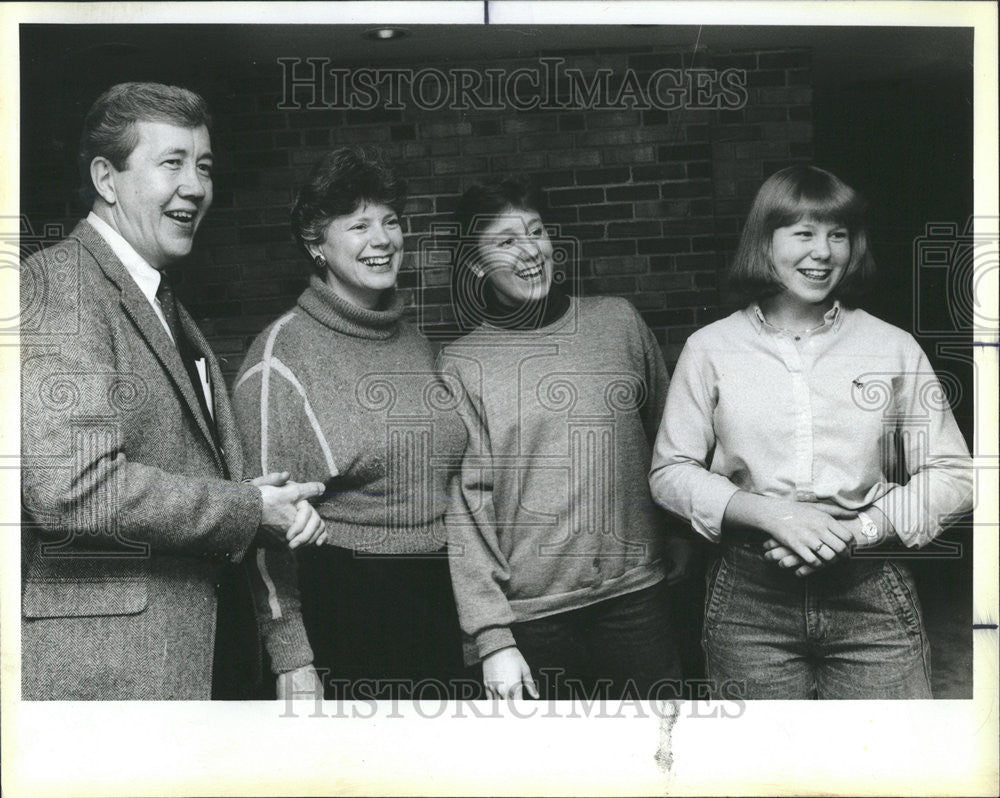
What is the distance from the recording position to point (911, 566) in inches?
224

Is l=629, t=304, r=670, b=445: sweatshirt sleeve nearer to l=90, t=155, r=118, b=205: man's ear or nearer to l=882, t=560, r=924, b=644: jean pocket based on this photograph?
l=882, t=560, r=924, b=644: jean pocket

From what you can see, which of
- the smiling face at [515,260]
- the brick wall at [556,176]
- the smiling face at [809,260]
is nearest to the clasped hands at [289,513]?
the brick wall at [556,176]

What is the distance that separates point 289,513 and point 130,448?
64cm

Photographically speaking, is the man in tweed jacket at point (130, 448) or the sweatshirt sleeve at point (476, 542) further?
the sweatshirt sleeve at point (476, 542)

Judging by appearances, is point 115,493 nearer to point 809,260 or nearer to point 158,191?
point 158,191

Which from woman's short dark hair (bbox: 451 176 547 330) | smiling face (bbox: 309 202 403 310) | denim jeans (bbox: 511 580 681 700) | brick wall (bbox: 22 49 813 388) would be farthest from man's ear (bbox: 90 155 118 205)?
denim jeans (bbox: 511 580 681 700)

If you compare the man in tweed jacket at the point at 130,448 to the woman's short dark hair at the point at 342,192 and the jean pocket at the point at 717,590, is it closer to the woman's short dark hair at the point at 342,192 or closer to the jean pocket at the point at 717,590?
the woman's short dark hair at the point at 342,192

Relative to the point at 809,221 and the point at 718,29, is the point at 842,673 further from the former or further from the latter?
the point at 718,29

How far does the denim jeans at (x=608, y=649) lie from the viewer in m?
5.61

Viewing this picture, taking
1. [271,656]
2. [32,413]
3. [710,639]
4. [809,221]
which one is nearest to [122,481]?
[32,413]

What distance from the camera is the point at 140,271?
554 cm

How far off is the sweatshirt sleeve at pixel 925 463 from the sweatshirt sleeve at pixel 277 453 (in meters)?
2.18

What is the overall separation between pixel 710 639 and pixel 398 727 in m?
1.27

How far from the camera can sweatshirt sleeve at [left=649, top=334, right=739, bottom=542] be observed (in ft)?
18.1
